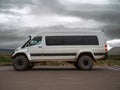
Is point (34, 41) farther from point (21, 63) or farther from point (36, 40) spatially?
point (21, 63)

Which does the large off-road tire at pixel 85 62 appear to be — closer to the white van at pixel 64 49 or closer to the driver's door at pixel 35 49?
the white van at pixel 64 49

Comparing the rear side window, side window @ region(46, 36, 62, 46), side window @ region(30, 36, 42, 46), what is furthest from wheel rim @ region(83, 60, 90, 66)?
side window @ region(30, 36, 42, 46)

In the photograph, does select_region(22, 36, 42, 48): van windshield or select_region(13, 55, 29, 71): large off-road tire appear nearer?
select_region(13, 55, 29, 71): large off-road tire

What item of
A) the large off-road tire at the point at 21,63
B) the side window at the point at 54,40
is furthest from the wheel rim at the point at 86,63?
the large off-road tire at the point at 21,63

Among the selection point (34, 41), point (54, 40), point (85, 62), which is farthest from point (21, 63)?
point (85, 62)

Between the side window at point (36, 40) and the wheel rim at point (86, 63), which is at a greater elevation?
the side window at point (36, 40)

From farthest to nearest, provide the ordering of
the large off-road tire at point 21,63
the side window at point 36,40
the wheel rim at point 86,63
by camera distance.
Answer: the side window at point 36,40, the wheel rim at point 86,63, the large off-road tire at point 21,63

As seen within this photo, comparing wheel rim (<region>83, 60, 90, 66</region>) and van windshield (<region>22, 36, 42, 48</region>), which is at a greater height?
van windshield (<region>22, 36, 42, 48</region>)

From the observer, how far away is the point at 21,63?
838 inches

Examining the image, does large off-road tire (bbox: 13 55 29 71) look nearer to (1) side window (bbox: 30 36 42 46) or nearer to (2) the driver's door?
(2) the driver's door

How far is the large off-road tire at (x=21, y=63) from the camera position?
2122 cm

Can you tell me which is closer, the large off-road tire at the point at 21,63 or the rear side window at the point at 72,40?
the large off-road tire at the point at 21,63

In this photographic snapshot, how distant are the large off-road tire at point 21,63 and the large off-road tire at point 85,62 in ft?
10.5

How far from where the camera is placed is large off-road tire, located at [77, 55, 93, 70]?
21281mm
